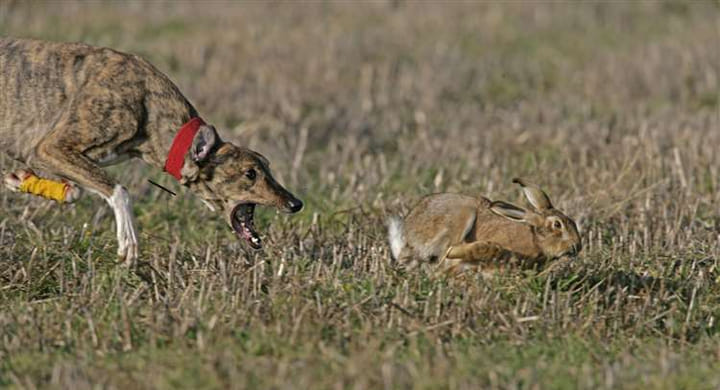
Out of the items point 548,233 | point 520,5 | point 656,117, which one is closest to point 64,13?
point 520,5

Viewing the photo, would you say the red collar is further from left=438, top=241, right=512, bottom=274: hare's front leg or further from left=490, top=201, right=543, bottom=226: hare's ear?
left=490, top=201, right=543, bottom=226: hare's ear

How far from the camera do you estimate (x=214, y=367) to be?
507 centimetres

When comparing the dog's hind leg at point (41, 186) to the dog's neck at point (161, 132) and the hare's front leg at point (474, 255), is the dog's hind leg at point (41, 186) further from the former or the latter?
the hare's front leg at point (474, 255)

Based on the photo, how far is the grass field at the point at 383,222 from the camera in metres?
5.34

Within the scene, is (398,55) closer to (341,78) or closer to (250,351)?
(341,78)

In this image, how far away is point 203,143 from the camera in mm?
6816

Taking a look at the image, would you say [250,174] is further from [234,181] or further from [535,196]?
[535,196]

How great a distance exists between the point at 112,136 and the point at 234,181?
72cm

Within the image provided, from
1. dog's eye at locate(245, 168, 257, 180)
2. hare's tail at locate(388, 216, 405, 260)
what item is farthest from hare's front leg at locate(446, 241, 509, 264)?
dog's eye at locate(245, 168, 257, 180)

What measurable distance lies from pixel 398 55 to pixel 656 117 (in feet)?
12.1

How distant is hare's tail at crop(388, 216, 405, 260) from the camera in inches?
265

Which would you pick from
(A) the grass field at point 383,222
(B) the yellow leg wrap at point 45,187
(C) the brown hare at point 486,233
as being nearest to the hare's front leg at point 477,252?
(C) the brown hare at point 486,233

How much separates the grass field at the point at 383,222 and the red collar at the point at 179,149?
0.48 m

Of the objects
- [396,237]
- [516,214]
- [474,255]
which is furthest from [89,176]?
[516,214]
